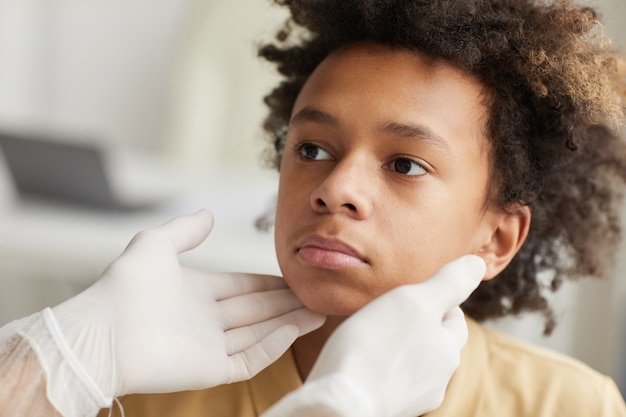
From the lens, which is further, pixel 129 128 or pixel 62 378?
pixel 129 128

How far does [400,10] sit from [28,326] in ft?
1.99

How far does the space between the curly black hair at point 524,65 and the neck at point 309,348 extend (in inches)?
11.7

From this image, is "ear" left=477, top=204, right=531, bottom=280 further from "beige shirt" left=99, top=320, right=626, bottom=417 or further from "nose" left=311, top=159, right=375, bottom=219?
"nose" left=311, top=159, right=375, bottom=219

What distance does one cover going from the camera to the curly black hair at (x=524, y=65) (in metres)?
1.07

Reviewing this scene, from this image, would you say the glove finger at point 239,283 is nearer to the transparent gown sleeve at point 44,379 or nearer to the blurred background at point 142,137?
the transparent gown sleeve at point 44,379

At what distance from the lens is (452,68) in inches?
41.9

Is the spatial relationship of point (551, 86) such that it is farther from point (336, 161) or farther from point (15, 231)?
point (15, 231)

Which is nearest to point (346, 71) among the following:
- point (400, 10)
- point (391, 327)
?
point (400, 10)

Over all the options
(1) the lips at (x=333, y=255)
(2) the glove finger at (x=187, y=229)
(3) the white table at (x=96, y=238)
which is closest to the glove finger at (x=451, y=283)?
(1) the lips at (x=333, y=255)

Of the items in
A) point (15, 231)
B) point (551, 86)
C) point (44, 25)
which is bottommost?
point (551, 86)

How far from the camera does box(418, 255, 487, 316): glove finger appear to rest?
899mm

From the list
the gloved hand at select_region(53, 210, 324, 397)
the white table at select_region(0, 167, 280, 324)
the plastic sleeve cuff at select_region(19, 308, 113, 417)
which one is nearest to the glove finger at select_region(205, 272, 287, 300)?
the gloved hand at select_region(53, 210, 324, 397)

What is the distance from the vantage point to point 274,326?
1.09 meters

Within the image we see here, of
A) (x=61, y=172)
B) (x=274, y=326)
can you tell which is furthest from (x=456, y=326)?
(x=61, y=172)
